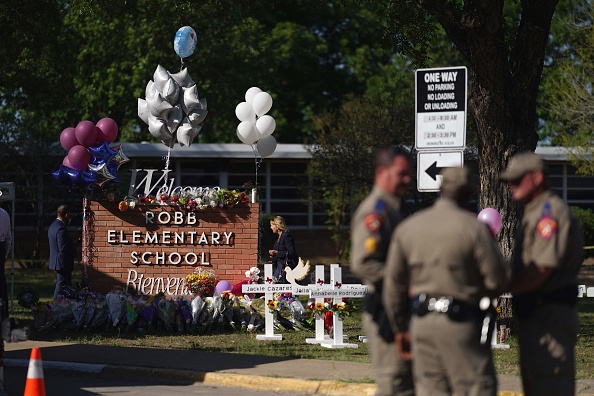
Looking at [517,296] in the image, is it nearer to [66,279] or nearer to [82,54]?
[66,279]

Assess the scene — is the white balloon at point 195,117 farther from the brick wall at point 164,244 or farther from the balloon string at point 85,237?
the balloon string at point 85,237

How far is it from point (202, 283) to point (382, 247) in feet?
34.1

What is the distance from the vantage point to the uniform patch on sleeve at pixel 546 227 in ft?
23.7

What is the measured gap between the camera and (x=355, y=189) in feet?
110

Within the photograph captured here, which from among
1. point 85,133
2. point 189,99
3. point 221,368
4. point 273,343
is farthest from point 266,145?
point 221,368

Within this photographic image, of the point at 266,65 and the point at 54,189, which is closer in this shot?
the point at 54,189

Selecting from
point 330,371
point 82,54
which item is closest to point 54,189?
point 82,54

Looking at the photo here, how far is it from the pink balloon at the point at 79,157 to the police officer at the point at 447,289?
1094 cm

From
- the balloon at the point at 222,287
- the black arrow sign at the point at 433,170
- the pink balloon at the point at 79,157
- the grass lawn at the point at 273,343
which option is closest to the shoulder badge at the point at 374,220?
the black arrow sign at the point at 433,170

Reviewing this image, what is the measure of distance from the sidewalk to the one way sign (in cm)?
214

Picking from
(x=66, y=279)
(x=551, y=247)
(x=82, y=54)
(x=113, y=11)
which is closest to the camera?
(x=551, y=247)

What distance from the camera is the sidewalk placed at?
35.8ft

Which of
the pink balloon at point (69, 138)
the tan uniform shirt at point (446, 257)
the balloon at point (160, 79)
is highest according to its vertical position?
the balloon at point (160, 79)

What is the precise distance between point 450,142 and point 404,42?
639 centimetres
